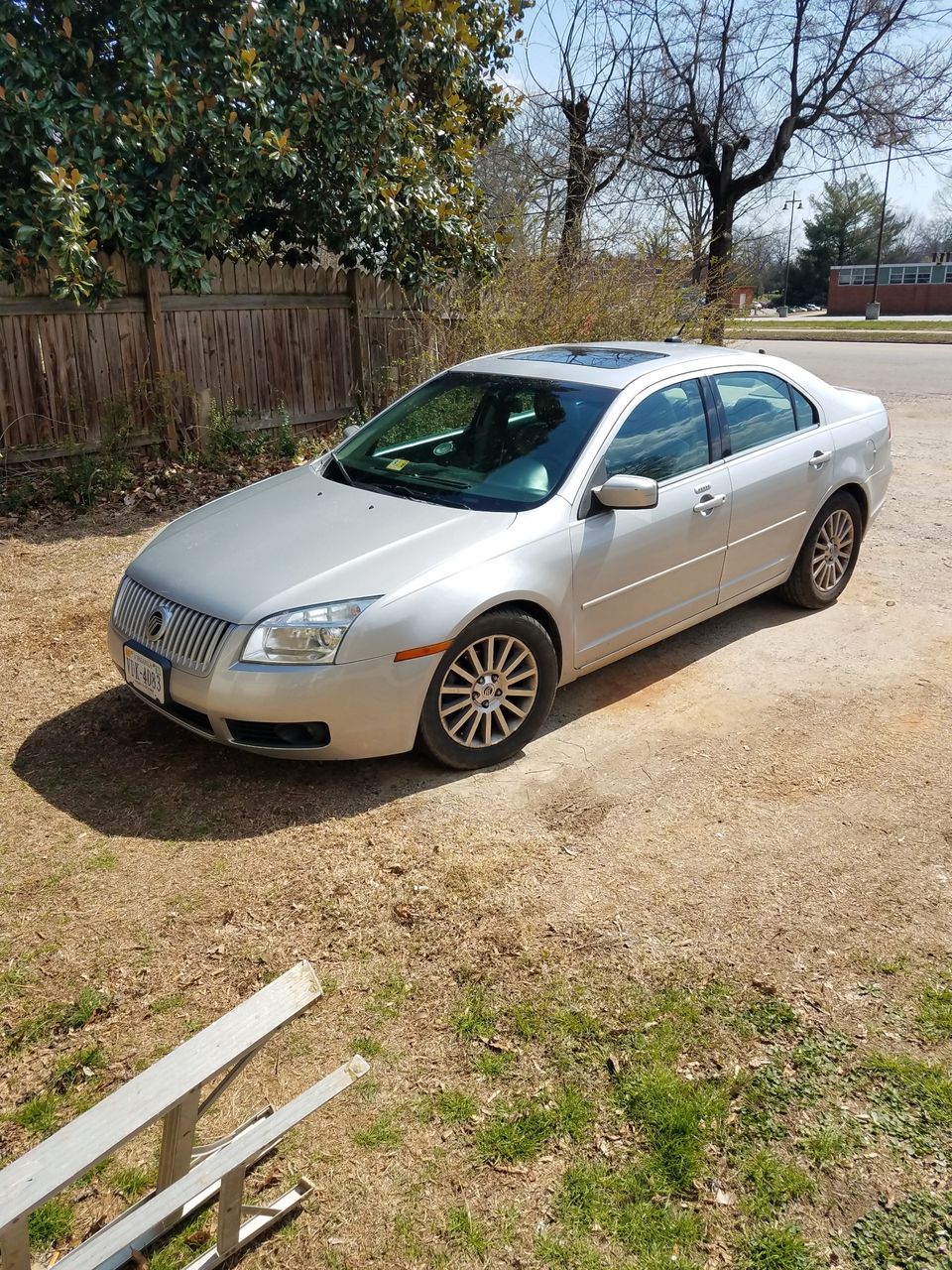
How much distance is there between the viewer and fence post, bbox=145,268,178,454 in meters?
9.13

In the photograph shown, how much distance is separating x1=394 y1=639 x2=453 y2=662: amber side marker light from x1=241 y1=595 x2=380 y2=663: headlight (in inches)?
9.0

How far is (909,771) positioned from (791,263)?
3114 inches

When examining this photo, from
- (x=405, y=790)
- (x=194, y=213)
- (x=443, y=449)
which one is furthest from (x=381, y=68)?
(x=405, y=790)

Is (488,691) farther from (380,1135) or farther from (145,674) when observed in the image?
(380,1135)

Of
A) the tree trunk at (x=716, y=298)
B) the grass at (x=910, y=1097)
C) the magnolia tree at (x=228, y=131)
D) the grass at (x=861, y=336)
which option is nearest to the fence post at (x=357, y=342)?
the magnolia tree at (x=228, y=131)

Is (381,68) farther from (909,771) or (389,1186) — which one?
(389,1186)

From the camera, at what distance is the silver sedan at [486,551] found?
13.0 feet

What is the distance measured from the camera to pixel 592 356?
557 centimetres

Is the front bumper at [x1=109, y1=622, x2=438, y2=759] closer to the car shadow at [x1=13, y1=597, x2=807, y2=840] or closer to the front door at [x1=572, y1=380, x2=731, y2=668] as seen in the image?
the car shadow at [x1=13, y1=597, x2=807, y2=840]

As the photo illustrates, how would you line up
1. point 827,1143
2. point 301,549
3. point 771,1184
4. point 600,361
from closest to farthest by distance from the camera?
point 771,1184
point 827,1143
point 301,549
point 600,361

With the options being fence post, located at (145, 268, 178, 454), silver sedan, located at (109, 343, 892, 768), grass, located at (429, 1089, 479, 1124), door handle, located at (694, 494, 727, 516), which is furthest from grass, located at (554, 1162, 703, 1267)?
fence post, located at (145, 268, 178, 454)

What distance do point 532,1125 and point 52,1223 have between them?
1164 mm

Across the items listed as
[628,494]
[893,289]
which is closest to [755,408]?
[628,494]

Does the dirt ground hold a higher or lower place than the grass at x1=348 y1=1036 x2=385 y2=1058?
higher
